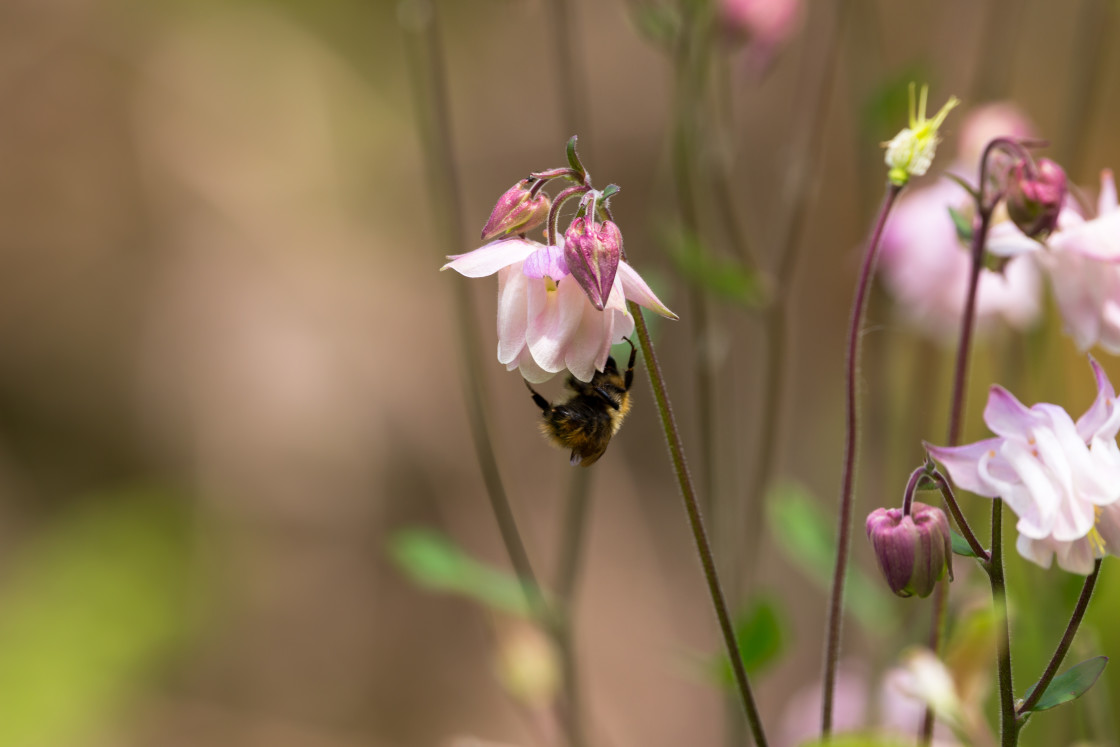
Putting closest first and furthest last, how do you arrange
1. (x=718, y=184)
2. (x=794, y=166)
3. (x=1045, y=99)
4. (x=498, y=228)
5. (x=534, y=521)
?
(x=498, y=228) < (x=718, y=184) < (x=794, y=166) < (x=1045, y=99) < (x=534, y=521)

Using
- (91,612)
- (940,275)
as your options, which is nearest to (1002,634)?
(940,275)

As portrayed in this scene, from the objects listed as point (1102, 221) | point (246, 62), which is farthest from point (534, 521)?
point (1102, 221)

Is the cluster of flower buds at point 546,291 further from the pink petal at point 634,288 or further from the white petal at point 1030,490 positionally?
the white petal at point 1030,490

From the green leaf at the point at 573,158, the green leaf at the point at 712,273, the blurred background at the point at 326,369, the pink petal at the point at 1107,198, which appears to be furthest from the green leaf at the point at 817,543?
the blurred background at the point at 326,369

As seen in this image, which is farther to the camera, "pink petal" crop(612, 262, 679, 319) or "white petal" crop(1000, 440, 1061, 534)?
"pink petal" crop(612, 262, 679, 319)

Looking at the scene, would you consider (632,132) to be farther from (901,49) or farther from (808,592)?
(808,592)

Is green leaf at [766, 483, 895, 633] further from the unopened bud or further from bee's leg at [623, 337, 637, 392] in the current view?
bee's leg at [623, 337, 637, 392]

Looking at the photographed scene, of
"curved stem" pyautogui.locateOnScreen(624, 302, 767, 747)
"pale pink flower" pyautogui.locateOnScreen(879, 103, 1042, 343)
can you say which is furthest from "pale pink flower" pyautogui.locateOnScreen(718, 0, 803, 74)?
"curved stem" pyautogui.locateOnScreen(624, 302, 767, 747)
